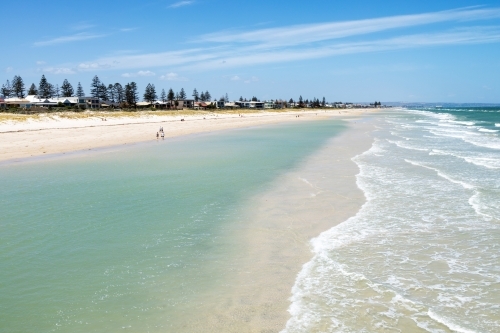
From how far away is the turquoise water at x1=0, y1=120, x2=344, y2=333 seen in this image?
625cm

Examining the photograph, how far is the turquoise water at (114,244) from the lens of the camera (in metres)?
6.25

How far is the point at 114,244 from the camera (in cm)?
912

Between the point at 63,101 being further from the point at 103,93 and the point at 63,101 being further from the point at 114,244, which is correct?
the point at 114,244

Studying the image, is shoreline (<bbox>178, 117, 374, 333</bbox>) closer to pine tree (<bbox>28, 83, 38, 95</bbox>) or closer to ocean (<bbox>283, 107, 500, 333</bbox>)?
Answer: ocean (<bbox>283, 107, 500, 333</bbox>)

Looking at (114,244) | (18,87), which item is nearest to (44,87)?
(18,87)

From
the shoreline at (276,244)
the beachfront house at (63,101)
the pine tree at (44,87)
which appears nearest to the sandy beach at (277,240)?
the shoreline at (276,244)

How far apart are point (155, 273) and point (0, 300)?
242 centimetres

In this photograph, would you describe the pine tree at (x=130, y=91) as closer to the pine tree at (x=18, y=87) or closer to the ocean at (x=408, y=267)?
the pine tree at (x=18, y=87)

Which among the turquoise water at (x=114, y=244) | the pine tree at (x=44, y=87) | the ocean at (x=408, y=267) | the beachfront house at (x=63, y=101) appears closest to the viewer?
the ocean at (x=408, y=267)

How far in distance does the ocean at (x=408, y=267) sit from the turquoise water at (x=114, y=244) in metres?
1.94

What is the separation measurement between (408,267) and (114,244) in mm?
6051

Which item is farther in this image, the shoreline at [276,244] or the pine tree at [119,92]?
the pine tree at [119,92]

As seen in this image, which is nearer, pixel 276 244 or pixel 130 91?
pixel 276 244

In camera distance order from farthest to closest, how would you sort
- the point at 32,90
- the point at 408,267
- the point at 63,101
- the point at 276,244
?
the point at 32,90
the point at 63,101
the point at 276,244
the point at 408,267
